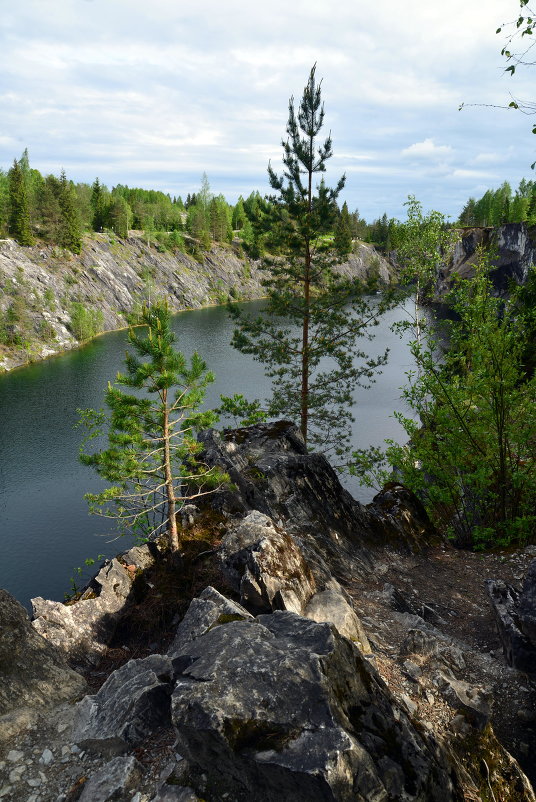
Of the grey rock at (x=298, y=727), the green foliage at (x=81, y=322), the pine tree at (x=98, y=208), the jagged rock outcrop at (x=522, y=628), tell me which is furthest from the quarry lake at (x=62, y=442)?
the pine tree at (x=98, y=208)

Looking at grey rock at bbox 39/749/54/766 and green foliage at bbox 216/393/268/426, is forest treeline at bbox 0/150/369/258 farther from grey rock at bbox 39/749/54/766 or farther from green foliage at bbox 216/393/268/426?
grey rock at bbox 39/749/54/766

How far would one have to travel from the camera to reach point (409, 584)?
13.7 meters

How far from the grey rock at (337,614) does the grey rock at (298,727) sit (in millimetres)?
2532

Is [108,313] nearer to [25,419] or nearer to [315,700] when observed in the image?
[25,419]

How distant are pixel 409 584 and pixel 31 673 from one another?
33.3ft

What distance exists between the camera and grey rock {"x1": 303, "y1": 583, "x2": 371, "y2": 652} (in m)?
8.36

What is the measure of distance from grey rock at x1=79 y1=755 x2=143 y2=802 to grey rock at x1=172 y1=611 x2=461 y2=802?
913 millimetres

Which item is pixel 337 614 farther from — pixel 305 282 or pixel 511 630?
pixel 305 282

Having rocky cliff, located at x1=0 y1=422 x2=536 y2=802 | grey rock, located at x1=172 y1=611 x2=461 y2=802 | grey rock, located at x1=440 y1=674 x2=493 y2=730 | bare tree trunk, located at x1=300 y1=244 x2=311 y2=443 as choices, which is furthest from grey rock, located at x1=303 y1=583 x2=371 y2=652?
bare tree trunk, located at x1=300 y1=244 x2=311 y2=443

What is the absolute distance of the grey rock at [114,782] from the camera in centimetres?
531

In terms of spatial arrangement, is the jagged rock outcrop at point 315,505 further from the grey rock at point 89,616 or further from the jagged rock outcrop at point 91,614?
the grey rock at point 89,616

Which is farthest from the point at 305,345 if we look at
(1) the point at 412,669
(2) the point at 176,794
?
(2) the point at 176,794

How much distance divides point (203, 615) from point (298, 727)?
11.2ft

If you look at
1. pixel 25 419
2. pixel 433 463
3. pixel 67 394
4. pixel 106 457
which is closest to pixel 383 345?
pixel 67 394
